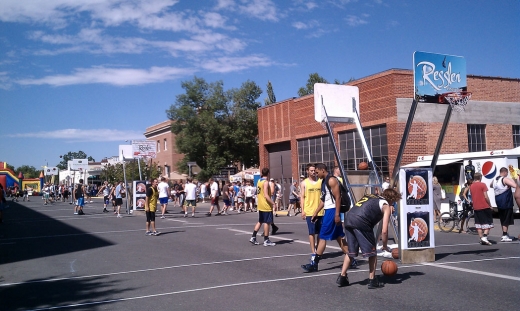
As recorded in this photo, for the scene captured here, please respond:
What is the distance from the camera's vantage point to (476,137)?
26.4m

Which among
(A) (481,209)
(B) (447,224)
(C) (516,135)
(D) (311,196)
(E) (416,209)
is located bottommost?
(B) (447,224)

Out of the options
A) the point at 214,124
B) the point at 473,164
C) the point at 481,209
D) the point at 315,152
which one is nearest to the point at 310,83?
the point at 214,124

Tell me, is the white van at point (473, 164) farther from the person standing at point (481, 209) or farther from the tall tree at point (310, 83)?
the tall tree at point (310, 83)

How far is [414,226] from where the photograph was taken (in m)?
9.85

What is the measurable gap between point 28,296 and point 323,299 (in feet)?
15.4

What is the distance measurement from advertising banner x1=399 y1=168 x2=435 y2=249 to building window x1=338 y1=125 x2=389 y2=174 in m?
14.9

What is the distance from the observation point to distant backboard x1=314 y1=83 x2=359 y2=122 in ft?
39.9

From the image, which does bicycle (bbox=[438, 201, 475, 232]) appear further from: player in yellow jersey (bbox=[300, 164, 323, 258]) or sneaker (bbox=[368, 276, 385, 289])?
sneaker (bbox=[368, 276, 385, 289])

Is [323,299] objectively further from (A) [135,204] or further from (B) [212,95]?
(B) [212,95]

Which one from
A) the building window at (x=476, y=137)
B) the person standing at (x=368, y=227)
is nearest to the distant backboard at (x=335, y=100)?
the person standing at (x=368, y=227)

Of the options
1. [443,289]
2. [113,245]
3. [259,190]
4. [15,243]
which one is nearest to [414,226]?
[443,289]

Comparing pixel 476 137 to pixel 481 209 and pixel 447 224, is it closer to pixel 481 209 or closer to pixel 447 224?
pixel 447 224

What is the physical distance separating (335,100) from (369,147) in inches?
546

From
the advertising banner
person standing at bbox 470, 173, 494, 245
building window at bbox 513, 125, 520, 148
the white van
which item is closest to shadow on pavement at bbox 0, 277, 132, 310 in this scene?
the advertising banner
